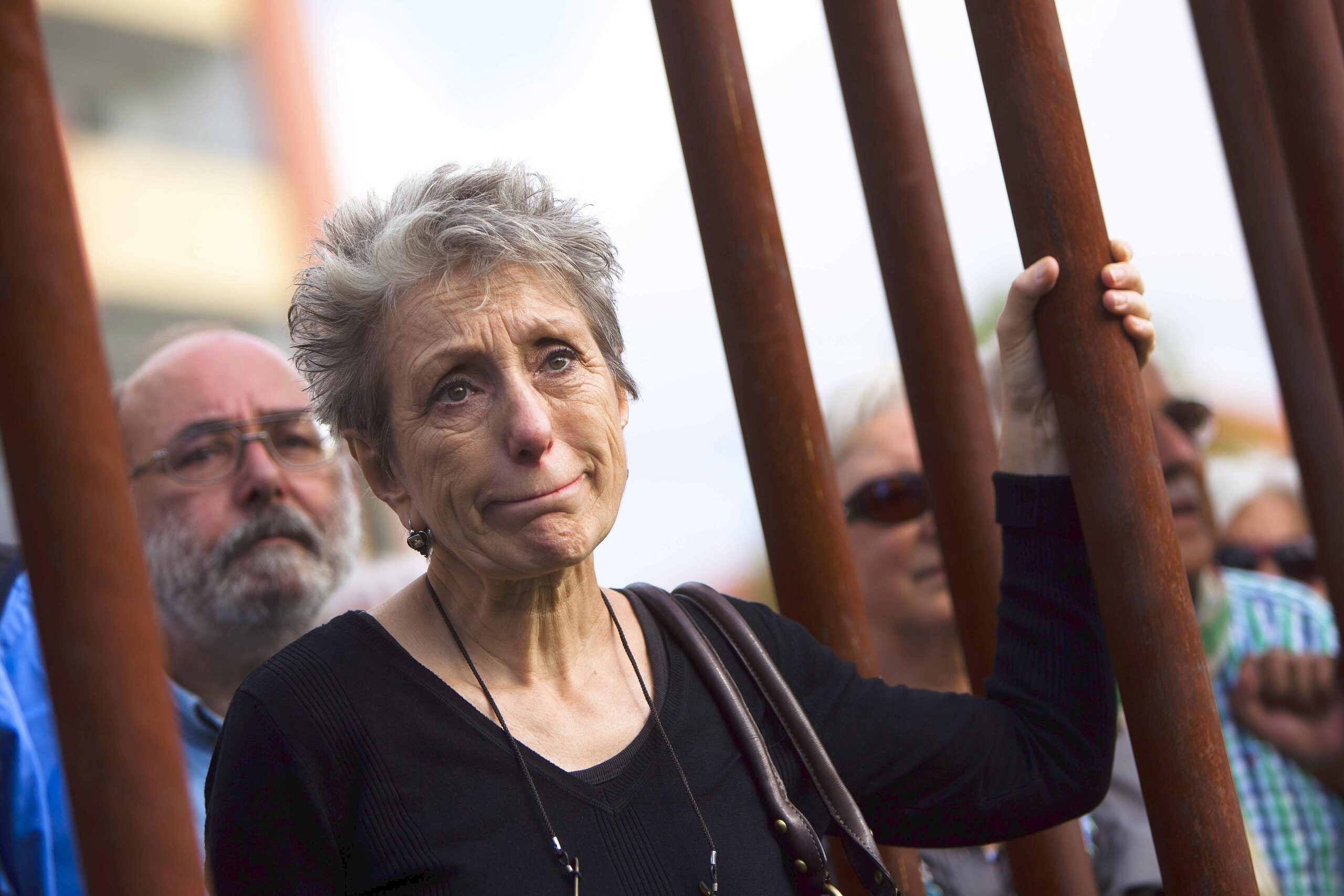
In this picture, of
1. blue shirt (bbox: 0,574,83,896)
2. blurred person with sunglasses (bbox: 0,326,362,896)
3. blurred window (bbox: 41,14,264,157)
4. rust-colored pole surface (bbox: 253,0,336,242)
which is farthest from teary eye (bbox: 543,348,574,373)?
blurred window (bbox: 41,14,264,157)

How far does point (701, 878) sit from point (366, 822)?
42 centimetres

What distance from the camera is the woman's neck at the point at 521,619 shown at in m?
1.71

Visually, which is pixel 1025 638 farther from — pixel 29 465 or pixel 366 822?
pixel 29 465

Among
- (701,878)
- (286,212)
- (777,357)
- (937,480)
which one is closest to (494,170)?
(777,357)

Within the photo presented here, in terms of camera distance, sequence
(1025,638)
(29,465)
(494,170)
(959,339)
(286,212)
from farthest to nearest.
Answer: (286,212)
(959,339)
(1025,638)
(494,170)
(29,465)

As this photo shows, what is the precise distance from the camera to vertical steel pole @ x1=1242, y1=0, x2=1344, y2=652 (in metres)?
1.94

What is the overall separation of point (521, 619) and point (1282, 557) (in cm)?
399

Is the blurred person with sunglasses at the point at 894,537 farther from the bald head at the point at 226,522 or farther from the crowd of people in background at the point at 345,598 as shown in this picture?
the bald head at the point at 226,522

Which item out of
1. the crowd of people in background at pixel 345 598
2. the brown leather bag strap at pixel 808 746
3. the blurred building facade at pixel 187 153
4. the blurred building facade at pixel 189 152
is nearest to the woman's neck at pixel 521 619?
the brown leather bag strap at pixel 808 746

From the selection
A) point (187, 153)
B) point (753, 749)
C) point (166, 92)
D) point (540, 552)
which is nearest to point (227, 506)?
point (540, 552)

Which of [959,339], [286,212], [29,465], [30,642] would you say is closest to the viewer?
[29,465]

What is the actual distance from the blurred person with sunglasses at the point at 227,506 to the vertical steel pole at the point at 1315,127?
208 cm

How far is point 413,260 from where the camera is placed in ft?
5.49

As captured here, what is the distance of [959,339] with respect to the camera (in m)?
2.01
